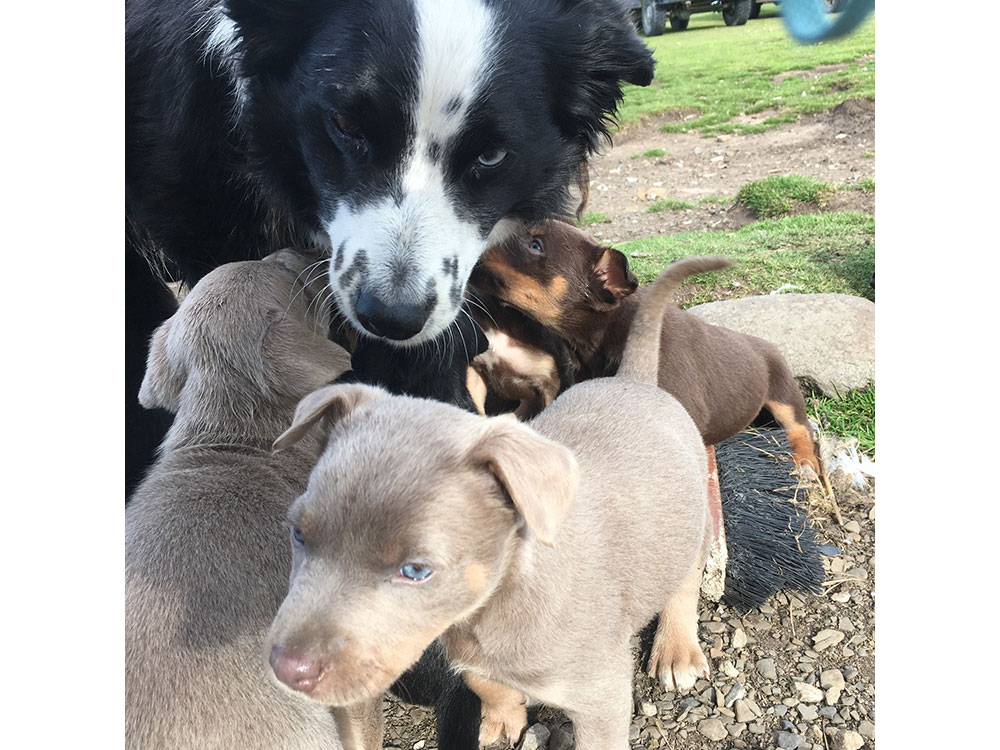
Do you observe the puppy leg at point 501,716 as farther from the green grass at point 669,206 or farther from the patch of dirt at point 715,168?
the green grass at point 669,206

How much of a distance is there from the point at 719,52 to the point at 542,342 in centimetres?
712

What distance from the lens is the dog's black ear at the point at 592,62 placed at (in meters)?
Answer: 2.47

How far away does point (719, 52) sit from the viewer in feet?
30.0

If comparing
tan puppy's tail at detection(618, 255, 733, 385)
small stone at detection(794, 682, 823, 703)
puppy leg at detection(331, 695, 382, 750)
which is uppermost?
tan puppy's tail at detection(618, 255, 733, 385)

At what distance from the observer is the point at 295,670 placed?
51.7 inches

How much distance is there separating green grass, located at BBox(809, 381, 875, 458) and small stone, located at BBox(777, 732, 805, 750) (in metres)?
1.74

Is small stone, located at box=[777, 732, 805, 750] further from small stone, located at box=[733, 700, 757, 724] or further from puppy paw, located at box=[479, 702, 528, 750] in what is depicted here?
puppy paw, located at box=[479, 702, 528, 750]

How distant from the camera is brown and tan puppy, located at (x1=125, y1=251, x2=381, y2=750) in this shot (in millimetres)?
1523

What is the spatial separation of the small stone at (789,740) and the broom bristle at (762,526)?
0.49 metres

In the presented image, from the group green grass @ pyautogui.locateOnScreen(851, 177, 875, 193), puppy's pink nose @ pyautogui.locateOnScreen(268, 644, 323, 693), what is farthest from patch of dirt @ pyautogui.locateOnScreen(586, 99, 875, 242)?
puppy's pink nose @ pyautogui.locateOnScreen(268, 644, 323, 693)

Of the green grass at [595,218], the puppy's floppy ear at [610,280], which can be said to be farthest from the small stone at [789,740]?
the green grass at [595,218]
